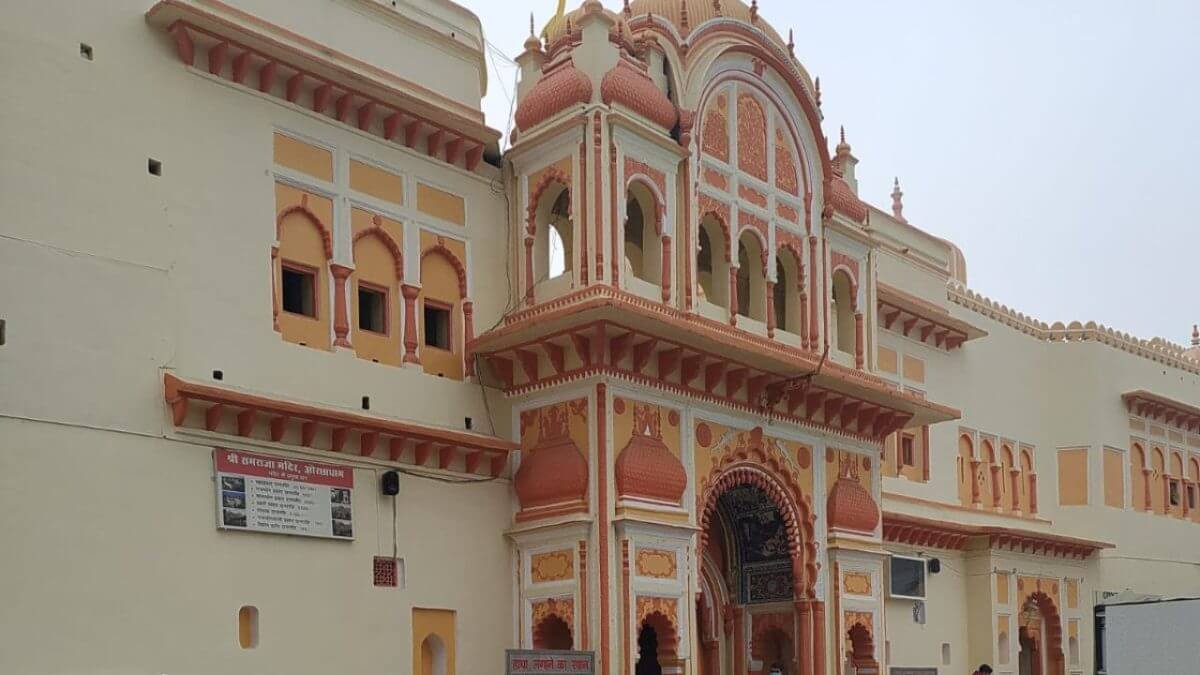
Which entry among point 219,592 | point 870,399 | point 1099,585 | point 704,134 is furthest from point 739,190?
point 1099,585

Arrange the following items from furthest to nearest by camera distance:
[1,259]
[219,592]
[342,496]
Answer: [342,496] → [219,592] → [1,259]

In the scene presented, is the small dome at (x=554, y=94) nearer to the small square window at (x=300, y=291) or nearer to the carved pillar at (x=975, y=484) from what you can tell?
the small square window at (x=300, y=291)

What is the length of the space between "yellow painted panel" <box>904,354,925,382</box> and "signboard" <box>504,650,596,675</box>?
10.3 m

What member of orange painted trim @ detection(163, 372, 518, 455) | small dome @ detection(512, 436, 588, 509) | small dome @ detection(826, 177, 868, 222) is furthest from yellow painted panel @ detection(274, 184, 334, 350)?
small dome @ detection(826, 177, 868, 222)

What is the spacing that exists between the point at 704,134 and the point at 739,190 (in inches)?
32.5

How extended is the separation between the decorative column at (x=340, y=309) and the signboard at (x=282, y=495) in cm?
129

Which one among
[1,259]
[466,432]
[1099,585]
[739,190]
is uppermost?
[739,190]

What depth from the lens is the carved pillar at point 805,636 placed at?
16172 millimetres

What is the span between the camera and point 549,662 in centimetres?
1283

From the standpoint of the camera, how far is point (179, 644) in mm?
11750

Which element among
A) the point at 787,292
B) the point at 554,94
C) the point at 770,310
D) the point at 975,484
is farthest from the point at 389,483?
the point at 975,484

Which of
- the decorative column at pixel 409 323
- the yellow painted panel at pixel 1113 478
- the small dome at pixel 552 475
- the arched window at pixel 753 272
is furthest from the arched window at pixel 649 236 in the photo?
the yellow painted panel at pixel 1113 478

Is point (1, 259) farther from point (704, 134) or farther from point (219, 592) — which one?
point (704, 134)

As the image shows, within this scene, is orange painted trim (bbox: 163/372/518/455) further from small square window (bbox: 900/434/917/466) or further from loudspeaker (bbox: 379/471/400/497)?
small square window (bbox: 900/434/917/466)
